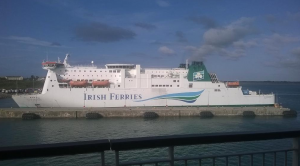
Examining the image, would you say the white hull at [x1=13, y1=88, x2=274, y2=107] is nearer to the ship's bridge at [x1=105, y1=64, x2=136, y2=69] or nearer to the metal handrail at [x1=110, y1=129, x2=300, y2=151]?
the ship's bridge at [x1=105, y1=64, x2=136, y2=69]

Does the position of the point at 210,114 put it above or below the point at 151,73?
below

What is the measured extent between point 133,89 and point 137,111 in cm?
280

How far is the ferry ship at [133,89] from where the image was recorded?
2178 centimetres

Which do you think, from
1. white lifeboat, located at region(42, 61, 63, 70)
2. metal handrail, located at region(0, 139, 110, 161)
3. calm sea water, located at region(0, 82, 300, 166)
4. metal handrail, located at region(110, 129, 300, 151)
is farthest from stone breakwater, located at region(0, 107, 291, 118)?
metal handrail, located at region(0, 139, 110, 161)

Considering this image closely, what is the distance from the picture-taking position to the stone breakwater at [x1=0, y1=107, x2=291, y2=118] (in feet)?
64.7

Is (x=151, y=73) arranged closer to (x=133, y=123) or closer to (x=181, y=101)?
(x=181, y=101)

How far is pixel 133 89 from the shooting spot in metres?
22.2

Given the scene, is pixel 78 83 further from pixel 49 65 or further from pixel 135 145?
pixel 135 145

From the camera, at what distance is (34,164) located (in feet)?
9.41

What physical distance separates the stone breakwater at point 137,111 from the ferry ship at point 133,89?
48.7 inches

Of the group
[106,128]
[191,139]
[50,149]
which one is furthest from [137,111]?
[50,149]

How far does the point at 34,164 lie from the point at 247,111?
21.0 m

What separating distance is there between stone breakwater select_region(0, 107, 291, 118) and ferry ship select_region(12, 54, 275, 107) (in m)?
1.24

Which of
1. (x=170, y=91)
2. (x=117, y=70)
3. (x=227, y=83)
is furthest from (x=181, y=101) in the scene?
(x=117, y=70)
